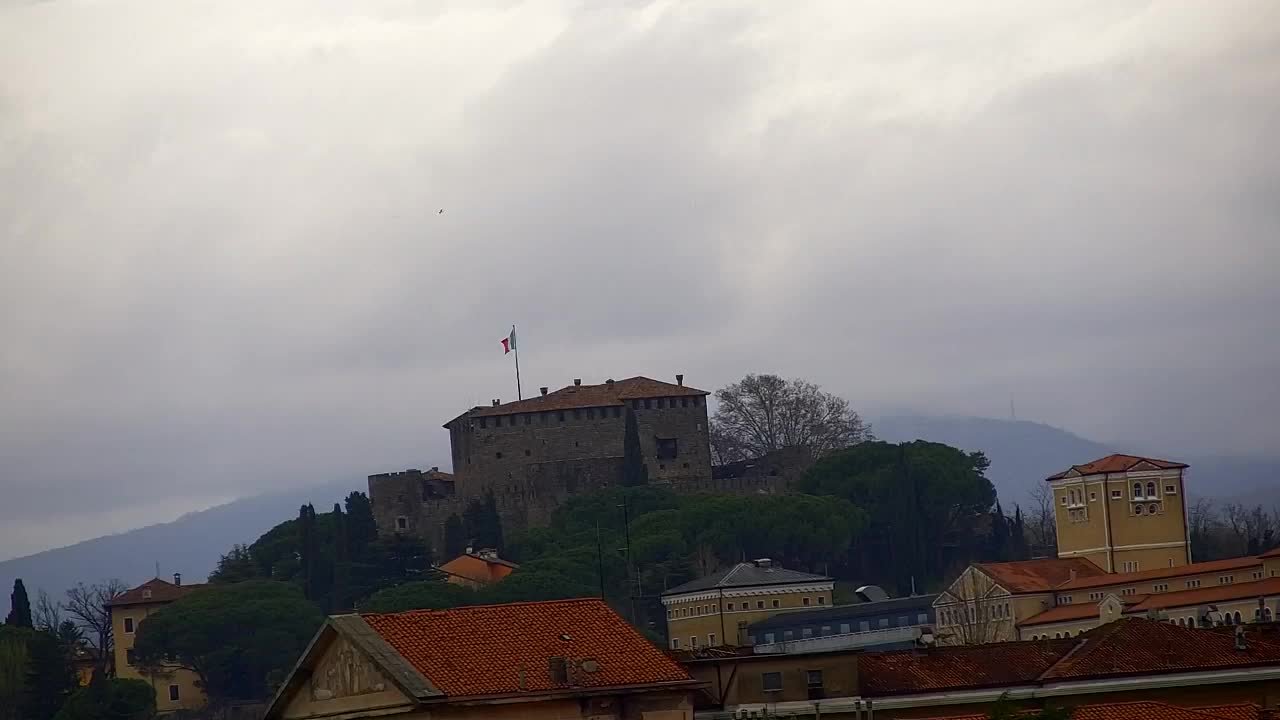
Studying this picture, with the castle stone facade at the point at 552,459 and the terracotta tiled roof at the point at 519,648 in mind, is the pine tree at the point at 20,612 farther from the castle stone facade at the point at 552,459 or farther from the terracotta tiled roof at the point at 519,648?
the terracotta tiled roof at the point at 519,648

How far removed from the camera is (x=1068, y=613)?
283ft

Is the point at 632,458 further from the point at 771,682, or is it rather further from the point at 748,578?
the point at 771,682

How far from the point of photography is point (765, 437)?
129 metres

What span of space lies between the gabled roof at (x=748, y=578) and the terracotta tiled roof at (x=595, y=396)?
1795 centimetres

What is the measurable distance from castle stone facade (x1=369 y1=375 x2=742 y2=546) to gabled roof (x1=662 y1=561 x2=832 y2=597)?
48.6ft

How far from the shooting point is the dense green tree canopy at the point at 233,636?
99.8m

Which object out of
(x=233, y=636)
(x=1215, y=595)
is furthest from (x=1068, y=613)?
(x=233, y=636)

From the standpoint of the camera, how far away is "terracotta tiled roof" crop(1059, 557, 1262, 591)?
85.1 metres

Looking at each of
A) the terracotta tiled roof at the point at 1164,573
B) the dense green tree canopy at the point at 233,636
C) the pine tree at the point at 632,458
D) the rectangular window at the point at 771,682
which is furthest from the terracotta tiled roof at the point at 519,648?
the pine tree at the point at 632,458

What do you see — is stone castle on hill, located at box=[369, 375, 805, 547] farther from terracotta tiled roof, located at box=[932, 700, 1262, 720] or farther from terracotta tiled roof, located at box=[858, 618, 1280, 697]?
terracotta tiled roof, located at box=[932, 700, 1262, 720]

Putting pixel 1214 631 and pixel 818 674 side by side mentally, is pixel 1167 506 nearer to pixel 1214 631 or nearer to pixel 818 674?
pixel 1214 631

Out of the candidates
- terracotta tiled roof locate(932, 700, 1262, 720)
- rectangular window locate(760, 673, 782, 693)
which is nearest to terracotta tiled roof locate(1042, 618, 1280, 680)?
rectangular window locate(760, 673, 782, 693)

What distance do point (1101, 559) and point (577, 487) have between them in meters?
30.4

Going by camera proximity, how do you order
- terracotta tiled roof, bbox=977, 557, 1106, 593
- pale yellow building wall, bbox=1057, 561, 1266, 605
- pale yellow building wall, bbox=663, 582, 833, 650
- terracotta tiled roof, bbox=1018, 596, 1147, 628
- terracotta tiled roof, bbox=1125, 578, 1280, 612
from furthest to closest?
pale yellow building wall, bbox=663, 582, 833, 650 → terracotta tiled roof, bbox=977, 557, 1106, 593 → pale yellow building wall, bbox=1057, 561, 1266, 605 → terracotta tiled roof, bbox=1018, 596, 1147, 628 → terracotta tiled roof, bbox=1125, 578, 1280, 612
